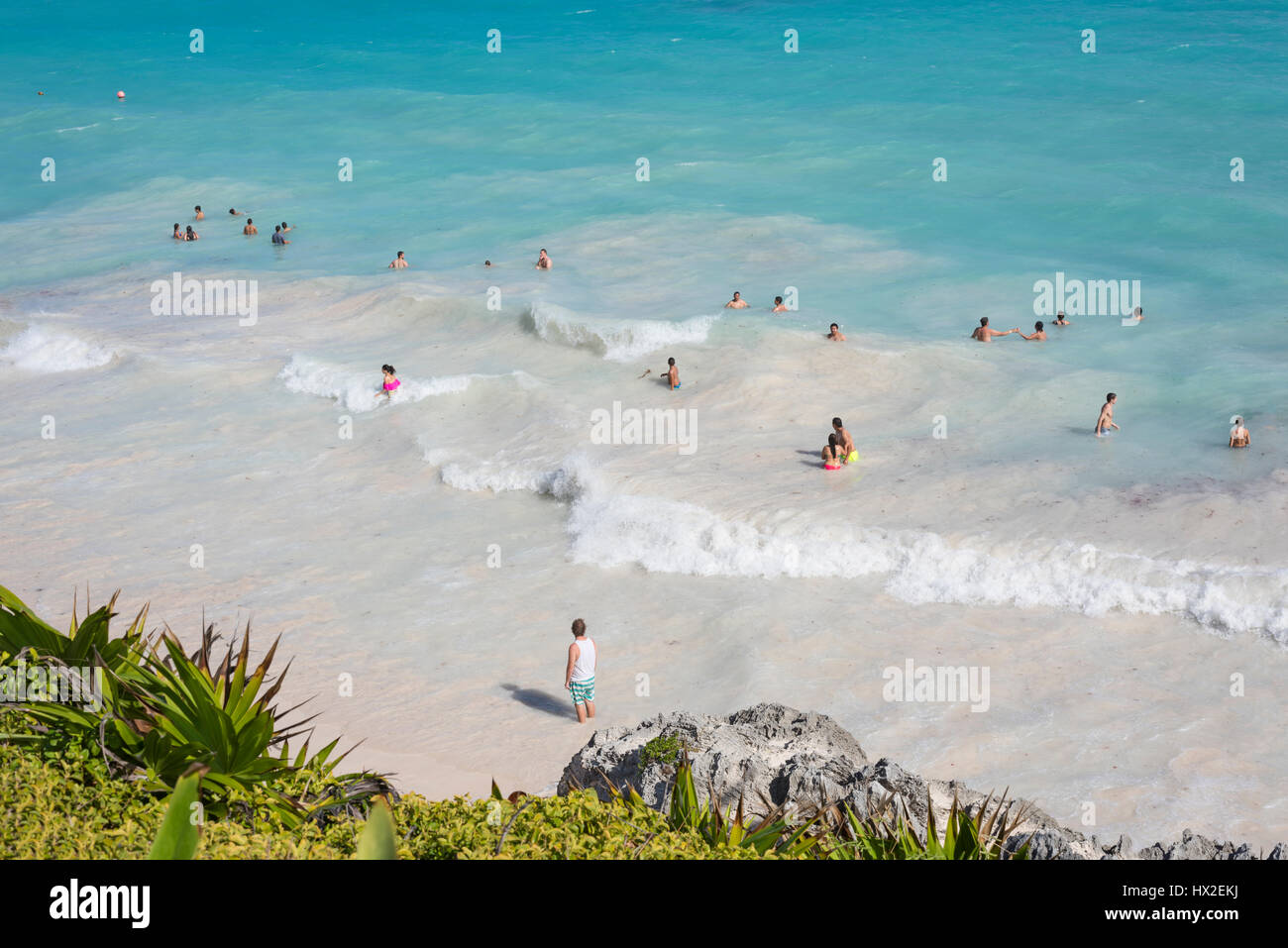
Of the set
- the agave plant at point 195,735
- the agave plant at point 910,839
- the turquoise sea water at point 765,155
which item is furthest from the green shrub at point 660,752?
the turquoise sea water at point 765,155

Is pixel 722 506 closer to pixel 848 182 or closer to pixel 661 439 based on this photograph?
pixel 661 439

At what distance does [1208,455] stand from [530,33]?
5968cm

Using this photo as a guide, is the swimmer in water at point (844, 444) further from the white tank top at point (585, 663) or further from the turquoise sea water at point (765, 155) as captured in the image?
the white tank top at point (585, 663)

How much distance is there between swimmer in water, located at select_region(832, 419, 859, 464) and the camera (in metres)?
17.2

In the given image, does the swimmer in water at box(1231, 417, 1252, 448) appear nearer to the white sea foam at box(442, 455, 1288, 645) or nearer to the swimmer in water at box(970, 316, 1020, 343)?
the white sea foam at box(442, 455, 1288, 645)

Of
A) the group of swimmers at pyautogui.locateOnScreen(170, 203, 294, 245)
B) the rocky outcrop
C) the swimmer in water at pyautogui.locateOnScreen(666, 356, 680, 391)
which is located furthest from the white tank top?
the group of swimmers at pyautogui.locateOnScreen(170, 203, 294, 245)

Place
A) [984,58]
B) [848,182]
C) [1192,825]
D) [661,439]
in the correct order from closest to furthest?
[1192,825]
[661,439]
[848,182]
[984,58]

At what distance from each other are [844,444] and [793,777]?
10.5 metres

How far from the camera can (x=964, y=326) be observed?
2469 centimetres

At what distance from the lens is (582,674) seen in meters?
11.6

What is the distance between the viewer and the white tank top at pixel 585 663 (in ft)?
37.8

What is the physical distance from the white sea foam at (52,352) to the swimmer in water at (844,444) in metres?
14.5
